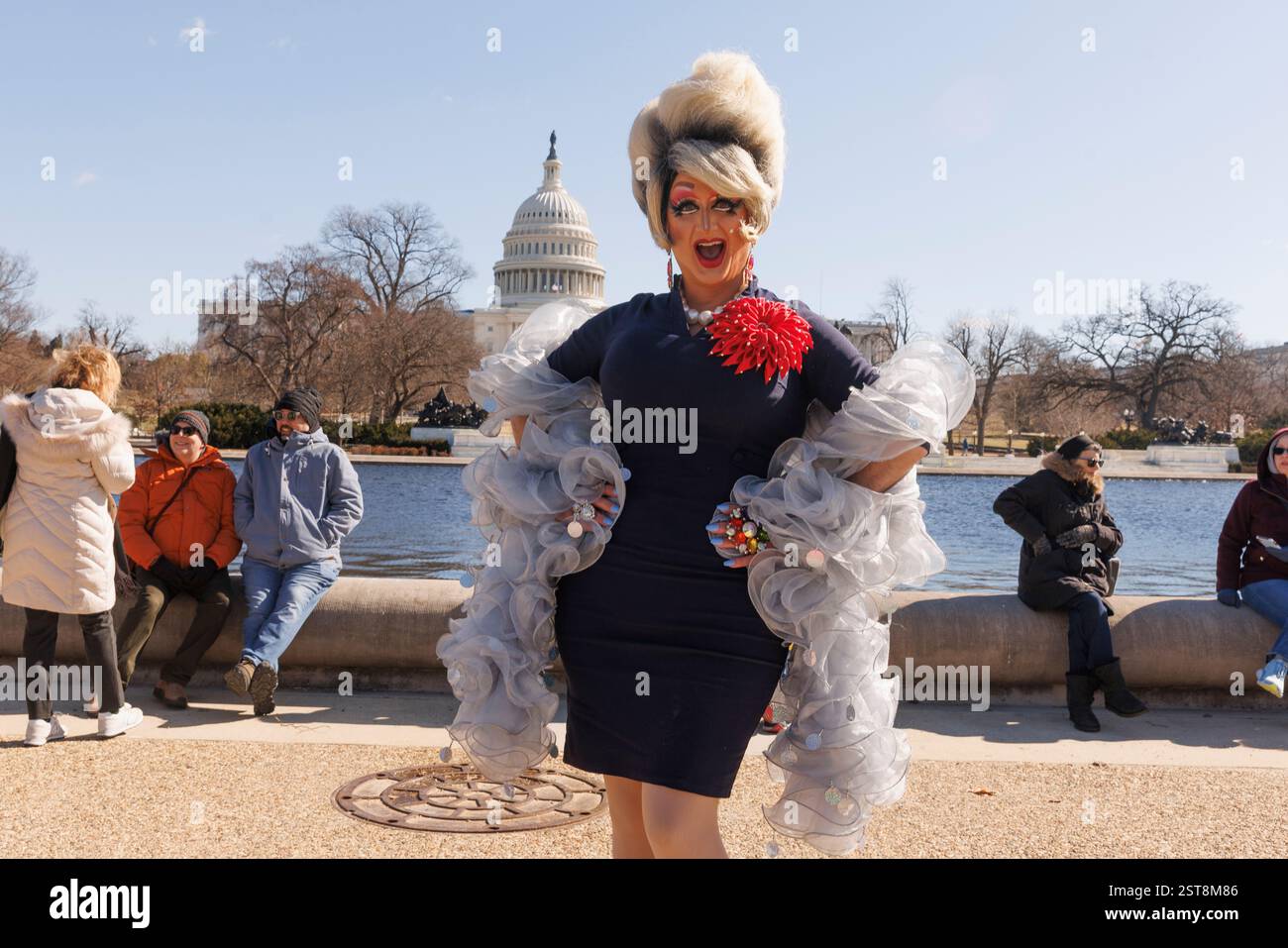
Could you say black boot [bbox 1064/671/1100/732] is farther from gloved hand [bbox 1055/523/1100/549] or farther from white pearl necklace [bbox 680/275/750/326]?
white pearl necklace [bbox 680/275/750/326]

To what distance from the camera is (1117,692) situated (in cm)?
593

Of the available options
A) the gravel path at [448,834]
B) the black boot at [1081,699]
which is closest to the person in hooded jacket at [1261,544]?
the black boot at [1081,699]

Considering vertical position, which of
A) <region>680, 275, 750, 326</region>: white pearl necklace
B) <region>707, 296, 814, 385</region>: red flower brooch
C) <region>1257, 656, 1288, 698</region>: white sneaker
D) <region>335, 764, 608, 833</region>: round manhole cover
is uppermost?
<region>680, 275, 750, 326</region>: white pearl necklace

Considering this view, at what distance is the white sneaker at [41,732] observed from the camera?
5219mm

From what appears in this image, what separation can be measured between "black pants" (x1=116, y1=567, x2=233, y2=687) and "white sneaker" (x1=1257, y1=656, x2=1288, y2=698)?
5145 mm

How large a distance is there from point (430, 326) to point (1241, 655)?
151ft

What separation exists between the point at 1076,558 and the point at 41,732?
4964 millimetres

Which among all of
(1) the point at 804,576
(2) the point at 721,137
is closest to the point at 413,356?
(2) the point at 721,137

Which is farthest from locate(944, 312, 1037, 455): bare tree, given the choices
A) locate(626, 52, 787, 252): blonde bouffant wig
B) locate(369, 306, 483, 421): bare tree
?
locate(626, 52, 787, 252): blonde bouffant wig

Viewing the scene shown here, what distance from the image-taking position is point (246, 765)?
4883mm

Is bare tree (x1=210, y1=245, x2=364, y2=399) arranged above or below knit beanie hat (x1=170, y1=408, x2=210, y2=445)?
above

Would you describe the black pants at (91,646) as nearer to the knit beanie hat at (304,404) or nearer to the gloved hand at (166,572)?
the gloved hand at (166,572)

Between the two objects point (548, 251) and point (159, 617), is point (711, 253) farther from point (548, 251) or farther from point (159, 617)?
point (548, 251)

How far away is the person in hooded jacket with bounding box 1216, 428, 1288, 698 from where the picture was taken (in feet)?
21.1
